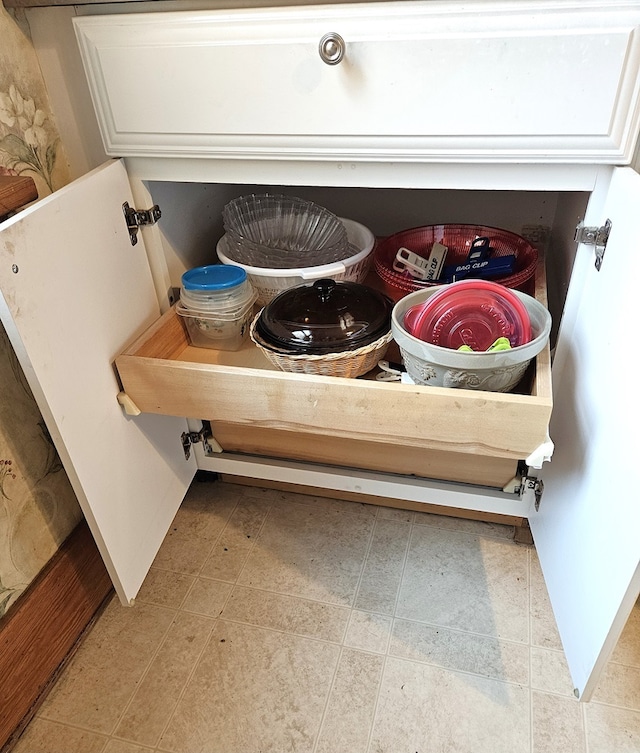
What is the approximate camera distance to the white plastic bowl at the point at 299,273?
36.2 inches

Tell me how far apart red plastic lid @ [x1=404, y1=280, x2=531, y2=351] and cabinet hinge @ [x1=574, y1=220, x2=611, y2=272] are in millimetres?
105

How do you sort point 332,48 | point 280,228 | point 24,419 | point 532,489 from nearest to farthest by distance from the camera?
A: 1. point 332,48
2. point 24,419
3. point 532,489
4. point 280,228

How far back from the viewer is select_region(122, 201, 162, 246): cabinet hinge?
2.73 ft

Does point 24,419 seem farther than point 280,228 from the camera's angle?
No

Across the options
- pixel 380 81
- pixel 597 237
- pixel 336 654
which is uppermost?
pixel 380 81

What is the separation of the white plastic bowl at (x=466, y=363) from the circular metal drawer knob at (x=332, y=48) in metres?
0.31

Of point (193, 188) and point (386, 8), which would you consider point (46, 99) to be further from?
point (386, 8)

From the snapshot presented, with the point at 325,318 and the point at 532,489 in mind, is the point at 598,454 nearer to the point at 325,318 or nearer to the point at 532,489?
the point at 532,489

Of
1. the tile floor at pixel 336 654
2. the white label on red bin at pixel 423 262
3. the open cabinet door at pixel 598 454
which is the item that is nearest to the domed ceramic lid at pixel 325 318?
the white label on red bin at pixel 423 262

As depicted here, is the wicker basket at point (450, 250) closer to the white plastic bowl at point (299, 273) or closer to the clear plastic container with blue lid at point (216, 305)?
the white plastic bowl at point (299, 273)

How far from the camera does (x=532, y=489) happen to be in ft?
3.14

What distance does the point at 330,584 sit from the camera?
3.38 feet

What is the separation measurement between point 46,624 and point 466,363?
2.44ft

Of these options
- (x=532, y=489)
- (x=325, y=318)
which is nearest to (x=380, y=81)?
(x=325, y=318)
